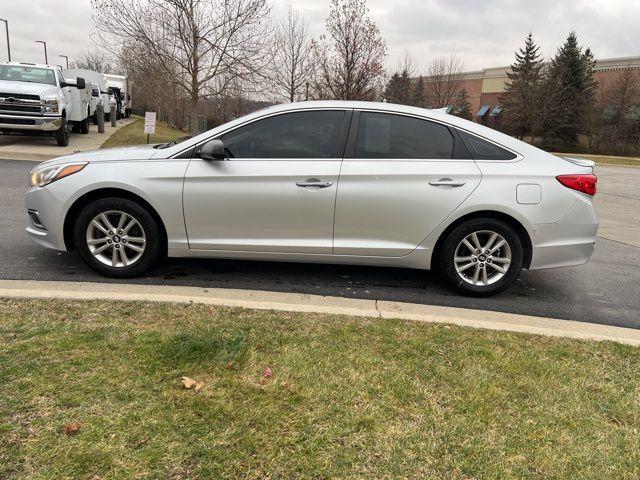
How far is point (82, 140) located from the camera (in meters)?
18.1

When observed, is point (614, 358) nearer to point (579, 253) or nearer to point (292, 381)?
point (579, 253)

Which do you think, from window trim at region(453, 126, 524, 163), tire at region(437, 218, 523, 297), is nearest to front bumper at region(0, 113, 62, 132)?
window trim at region(453, 126, 524, 163)

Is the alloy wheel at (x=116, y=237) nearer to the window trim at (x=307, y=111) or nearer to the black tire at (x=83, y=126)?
the window trim at (x=307, y=111)

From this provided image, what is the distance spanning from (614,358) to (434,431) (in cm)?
165

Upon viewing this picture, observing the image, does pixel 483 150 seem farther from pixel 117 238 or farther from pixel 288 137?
pixel 117 238

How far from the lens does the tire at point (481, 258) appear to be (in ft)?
14.3

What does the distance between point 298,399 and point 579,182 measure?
10.6ft

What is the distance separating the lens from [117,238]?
173 inches

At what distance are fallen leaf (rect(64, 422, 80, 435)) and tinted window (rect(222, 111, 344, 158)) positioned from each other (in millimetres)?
2661

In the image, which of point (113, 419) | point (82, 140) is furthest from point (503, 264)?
point (82, 140)

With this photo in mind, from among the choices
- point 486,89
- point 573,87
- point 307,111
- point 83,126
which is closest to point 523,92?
point 573,87

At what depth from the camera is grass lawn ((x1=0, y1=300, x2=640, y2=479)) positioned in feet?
6.96

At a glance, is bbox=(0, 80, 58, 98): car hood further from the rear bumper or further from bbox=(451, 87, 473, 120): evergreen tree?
bbox=(451, 87, 473, 120): evergreen tree

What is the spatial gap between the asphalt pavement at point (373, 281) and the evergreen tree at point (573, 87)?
49.7 m
